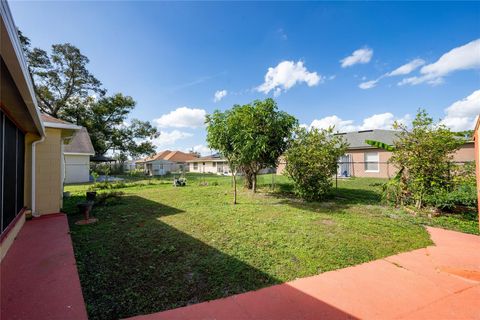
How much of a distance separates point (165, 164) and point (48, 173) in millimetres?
28359

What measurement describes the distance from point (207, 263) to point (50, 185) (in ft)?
21.6

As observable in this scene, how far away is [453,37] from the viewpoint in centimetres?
741

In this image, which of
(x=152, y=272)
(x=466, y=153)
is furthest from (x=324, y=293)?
(x=466, y=153)

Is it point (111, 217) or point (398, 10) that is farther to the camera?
point (398, 10)

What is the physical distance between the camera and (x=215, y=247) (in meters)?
4.20

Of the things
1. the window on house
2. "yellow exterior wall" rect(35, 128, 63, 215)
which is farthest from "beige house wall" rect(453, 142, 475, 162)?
"yellow exterior wall" rect(35, 128, 63, 215)

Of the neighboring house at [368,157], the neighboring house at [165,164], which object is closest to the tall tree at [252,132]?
the neighboring house at [368,157]

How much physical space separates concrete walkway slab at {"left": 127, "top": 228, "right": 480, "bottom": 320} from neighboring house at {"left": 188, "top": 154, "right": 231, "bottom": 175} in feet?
94.8

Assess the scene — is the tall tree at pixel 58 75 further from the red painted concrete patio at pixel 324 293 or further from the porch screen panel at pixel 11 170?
the red painted concrete patio at pixel 324 293

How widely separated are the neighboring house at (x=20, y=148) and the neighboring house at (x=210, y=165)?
997 inches

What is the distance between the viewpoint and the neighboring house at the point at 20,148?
218cm

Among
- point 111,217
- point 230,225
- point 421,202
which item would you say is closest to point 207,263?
point 230,225

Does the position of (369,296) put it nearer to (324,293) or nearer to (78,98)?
(324,293)

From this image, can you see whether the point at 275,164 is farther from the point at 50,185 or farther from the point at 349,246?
the point at 50,185
